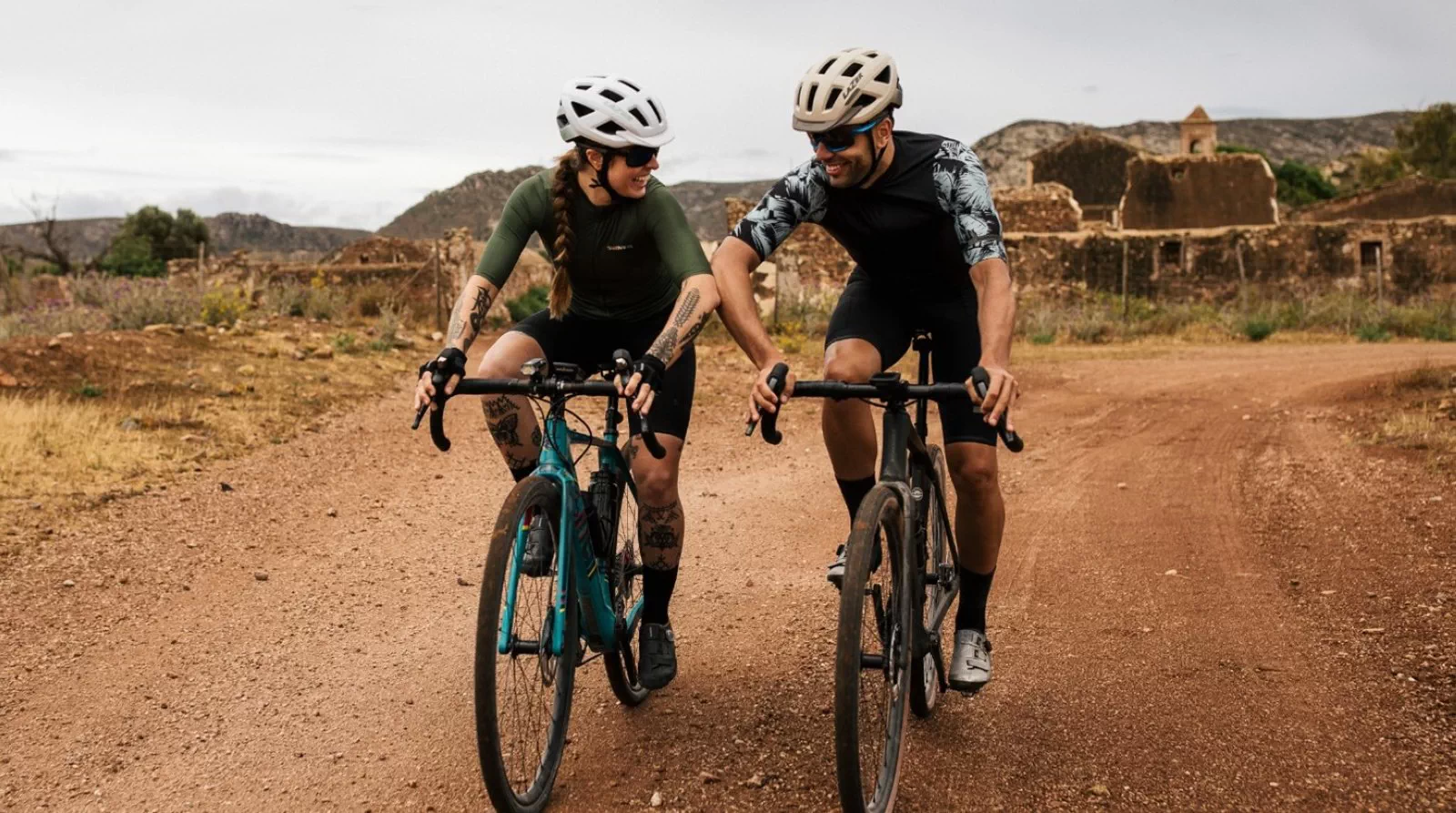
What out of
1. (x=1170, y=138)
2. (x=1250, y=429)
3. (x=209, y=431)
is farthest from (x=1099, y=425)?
(x=1170, y=138)

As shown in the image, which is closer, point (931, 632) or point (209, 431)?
point (931, 632)

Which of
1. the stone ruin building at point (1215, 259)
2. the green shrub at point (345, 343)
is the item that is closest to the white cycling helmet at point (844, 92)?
the green shrub at point (345, 343)

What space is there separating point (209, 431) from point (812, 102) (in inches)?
293

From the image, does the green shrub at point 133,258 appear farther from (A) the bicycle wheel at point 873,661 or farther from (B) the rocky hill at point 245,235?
(A) the bicycle wheel at point 873,661

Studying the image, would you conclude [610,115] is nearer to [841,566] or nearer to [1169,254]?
[841,566]

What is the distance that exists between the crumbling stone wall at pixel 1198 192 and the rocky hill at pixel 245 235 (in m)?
43.3

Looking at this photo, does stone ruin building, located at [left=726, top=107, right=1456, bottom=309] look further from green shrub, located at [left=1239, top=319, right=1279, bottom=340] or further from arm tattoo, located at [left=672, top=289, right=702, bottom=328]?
arm tattoo, located at [left=672, top=289, right=702, bottom=328]

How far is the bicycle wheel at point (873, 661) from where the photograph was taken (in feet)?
10.2

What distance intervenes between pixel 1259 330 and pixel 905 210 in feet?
58.9

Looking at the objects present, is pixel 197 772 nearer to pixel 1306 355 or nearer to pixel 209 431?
pixel 209 431

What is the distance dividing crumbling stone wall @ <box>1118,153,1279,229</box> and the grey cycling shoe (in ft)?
111

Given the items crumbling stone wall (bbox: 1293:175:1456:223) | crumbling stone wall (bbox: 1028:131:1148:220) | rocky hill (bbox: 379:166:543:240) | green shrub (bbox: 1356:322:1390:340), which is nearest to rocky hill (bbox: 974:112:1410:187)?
crumbling stone wall (bbox: 1028:131:1148:220)

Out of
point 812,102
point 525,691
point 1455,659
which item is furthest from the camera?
point 1455,659

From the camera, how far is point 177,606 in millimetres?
5977
